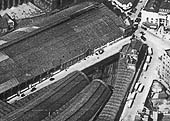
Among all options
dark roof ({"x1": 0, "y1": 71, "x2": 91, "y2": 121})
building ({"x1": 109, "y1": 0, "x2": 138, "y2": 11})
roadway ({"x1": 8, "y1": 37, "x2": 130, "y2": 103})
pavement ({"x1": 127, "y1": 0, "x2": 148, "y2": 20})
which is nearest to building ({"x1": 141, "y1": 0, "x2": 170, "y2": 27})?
pavement ({"x1": 127, "y1": 0, "x2": 148, "y2": 20})

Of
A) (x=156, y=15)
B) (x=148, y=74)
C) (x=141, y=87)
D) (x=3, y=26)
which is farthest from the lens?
(x=156, y=15)

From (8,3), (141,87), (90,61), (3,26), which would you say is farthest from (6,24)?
(141,87)

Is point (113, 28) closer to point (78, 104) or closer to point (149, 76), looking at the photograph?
point (149, 76)

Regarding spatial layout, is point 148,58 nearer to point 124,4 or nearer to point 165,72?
point 165,72

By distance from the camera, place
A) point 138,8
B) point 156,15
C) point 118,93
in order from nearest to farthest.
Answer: point 118,93 < point 156,15 < point 138,8

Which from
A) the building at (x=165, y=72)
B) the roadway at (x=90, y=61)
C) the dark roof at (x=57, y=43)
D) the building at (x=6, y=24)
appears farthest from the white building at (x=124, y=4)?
the building at (x=165, y=72)

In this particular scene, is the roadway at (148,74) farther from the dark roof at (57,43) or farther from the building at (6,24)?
the building at (6,24)
